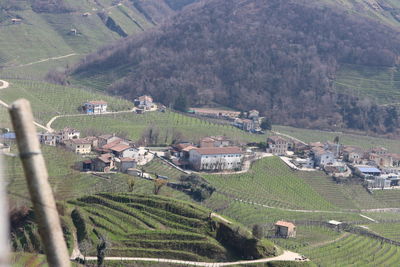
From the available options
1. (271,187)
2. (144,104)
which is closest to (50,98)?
(144,104)

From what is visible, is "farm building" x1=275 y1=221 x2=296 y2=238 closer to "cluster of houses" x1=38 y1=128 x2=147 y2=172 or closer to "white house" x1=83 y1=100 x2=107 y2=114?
"cluster of houses" x1=38 y1=128 x2=147 y2=172

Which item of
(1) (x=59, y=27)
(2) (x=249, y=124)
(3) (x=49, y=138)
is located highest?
(1) (x=59, y=27)

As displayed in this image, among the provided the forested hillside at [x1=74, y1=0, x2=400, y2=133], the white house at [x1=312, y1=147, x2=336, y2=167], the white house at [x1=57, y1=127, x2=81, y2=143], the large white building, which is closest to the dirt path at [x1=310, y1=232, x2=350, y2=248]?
the large white building

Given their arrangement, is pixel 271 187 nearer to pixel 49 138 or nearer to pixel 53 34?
pixel 49 138

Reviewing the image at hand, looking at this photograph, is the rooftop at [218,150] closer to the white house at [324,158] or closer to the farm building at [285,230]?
the white house at [324,158]

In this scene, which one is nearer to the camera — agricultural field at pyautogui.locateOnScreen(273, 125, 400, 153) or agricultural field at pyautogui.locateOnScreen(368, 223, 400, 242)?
agricultural field at pyautogui.locateOnScreen(368, 223, 400, 242)

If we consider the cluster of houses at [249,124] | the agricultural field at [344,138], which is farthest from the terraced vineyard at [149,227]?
the agricultural field at [344,138]

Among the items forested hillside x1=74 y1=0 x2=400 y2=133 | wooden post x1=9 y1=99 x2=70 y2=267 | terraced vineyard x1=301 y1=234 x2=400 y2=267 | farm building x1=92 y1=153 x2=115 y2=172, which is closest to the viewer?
wooden post x1=9 y1=99 x2=70 y2=267
